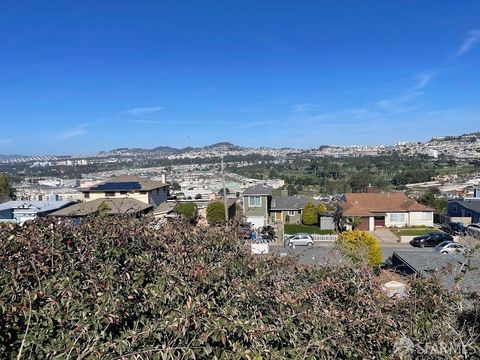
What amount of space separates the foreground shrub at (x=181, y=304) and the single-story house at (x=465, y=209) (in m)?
32.3

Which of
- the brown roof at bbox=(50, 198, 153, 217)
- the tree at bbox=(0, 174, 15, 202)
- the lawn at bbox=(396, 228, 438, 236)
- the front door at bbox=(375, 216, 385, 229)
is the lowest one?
the lawn at bbox=(396, 228, 438, 236)

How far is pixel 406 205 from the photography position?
35062 mm

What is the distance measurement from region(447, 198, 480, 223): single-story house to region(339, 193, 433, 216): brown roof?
2.89 m

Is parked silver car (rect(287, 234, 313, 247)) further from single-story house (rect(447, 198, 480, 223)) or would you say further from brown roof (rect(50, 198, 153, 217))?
single-story house (rect(447, 198, 480, 223))

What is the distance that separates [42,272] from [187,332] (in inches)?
69.8

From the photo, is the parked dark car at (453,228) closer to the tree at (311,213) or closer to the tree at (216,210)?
the tree at (311,213)

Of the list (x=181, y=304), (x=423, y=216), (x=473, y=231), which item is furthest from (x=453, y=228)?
(x=181, y=304)

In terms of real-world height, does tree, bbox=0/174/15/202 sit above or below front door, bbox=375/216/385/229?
above

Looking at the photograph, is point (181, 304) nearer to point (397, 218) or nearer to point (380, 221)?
point (380, 221)

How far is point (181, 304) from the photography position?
3.61 m

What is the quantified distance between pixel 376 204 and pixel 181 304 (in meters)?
34.4

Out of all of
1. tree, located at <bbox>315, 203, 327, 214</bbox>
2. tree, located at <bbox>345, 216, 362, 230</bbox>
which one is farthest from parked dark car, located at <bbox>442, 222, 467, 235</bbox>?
tree, located at <bbox>315, 203, 327, 214</bbox>

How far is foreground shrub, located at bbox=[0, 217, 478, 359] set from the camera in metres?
3.06

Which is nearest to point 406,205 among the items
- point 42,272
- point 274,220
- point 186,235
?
point 274,220
